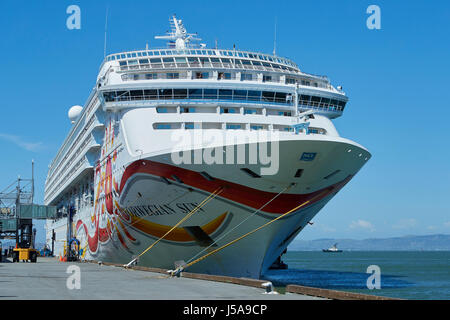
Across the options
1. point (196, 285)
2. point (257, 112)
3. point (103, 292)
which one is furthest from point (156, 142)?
point (103, 292)

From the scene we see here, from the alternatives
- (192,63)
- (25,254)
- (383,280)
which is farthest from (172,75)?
(383,280)

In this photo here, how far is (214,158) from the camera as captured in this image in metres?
21.1

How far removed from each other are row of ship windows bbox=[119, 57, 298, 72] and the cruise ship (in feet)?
0.21

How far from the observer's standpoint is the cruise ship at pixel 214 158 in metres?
21.4

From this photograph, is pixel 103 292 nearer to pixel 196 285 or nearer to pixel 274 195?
pixel 196 285

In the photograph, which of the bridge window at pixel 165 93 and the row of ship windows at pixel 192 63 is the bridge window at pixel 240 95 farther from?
the bridge window at pixel 165 93

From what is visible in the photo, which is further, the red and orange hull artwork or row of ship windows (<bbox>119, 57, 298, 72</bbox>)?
row of ship windows (<bbox>119, 57, 298, 72</bbox>)

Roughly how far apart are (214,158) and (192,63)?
28.1 feet

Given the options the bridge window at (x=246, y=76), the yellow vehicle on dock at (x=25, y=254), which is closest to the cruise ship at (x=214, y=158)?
the bridge window at (x=246, y=76)

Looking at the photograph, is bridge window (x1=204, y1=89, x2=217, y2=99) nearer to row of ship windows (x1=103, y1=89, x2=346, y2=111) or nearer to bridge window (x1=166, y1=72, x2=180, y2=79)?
row of ship windows (x1=103, y1=89, x2=346, y2=111)

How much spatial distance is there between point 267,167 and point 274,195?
58.6 inches

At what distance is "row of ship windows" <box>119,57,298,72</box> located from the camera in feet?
93.0

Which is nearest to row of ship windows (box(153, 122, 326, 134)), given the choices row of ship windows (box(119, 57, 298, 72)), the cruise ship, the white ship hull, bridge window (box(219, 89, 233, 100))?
the cruise ship
